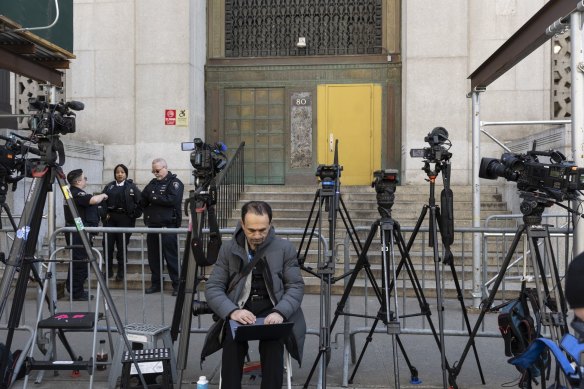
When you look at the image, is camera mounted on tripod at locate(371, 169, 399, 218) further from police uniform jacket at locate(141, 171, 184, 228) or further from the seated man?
police uniform jacket at locate(141, 171, 184, 228)

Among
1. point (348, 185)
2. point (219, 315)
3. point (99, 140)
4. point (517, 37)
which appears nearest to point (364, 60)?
point (348, 185)

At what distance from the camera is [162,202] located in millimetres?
8961

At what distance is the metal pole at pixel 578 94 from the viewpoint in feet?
15.8

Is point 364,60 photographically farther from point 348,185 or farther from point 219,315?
point 219,315

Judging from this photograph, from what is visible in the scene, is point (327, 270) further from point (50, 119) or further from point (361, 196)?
point (361, 196)

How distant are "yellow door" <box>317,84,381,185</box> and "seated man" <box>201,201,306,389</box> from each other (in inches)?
328

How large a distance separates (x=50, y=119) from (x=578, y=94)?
4.18m

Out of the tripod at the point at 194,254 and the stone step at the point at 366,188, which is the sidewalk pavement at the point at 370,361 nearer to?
the tripod at the point at 194,254

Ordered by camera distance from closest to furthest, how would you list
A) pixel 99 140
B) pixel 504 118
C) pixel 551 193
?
1. pixel 551 193
2. pixel 504 118
3. pixel 99 140

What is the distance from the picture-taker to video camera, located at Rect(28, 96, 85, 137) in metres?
5.02

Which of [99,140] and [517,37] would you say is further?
[99,140]

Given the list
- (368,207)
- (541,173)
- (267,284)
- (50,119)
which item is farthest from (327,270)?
(368,207)

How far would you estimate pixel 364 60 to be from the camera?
43.4ft

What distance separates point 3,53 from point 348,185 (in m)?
8.02
